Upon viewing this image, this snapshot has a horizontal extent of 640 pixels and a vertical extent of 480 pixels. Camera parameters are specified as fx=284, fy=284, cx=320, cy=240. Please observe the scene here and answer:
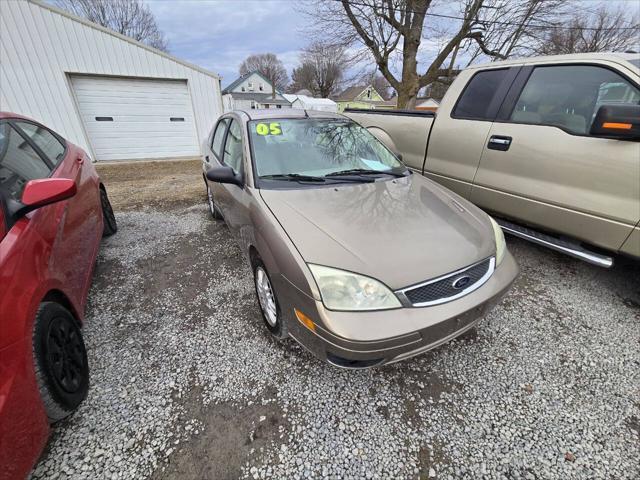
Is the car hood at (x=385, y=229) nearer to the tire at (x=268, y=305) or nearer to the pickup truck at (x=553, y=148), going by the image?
the tire at (x=268, y=305)

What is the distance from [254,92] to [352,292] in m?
48.1

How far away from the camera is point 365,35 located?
1327 centimetres

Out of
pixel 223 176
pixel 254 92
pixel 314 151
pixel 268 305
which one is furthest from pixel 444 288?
pixel 254 92

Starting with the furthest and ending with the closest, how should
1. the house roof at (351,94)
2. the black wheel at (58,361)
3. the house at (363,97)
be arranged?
the house roof at (351,94) < the house at (363,97) < the black wheel at (58,361)

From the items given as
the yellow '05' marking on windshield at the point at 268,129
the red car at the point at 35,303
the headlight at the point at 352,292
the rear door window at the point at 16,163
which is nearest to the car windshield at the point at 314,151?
the yellow '05' marking on windshield at the point at 268,129

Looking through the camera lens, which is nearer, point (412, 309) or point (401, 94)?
point (412, 309)

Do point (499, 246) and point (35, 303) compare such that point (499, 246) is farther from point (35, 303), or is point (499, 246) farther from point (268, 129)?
point (35, 303)

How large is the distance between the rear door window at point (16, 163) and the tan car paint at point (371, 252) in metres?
1.34

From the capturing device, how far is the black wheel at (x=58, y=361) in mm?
1369

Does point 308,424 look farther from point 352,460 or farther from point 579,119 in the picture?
point 579,119

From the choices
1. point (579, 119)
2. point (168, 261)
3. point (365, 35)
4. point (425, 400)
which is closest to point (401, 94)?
point (365, 35)

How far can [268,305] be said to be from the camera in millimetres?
2100

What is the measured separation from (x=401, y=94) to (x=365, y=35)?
327 centimetres

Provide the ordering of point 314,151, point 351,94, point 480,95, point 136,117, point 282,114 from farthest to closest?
point 351,94, point 136,117, point 480,95, point 282,114, point 314,151
